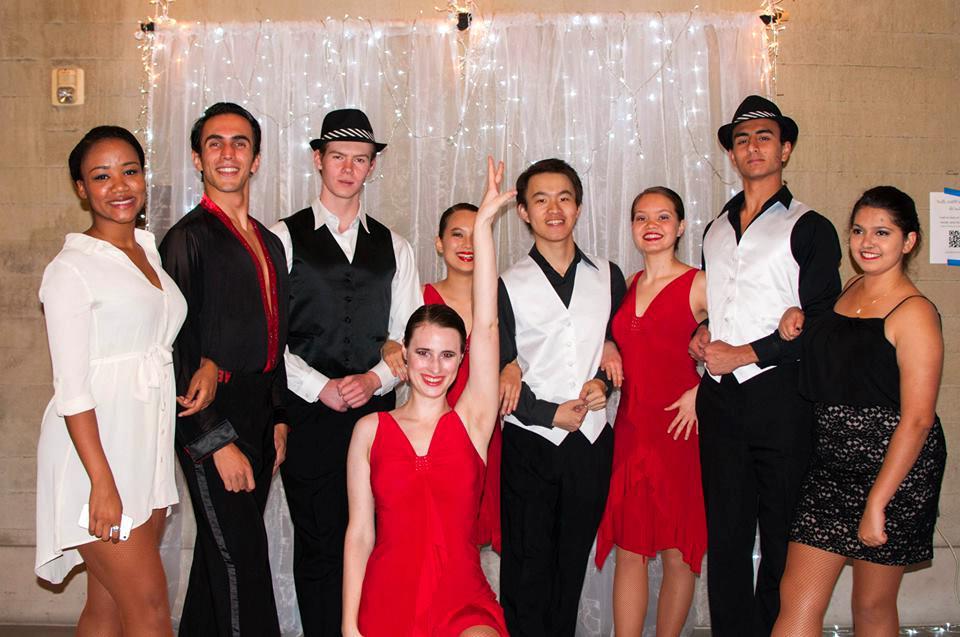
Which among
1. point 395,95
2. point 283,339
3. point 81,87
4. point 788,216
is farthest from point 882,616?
point 81,87

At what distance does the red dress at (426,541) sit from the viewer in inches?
87.0

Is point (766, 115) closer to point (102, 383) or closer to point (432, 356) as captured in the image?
point (432, 356)

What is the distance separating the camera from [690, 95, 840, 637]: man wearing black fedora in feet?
9.30

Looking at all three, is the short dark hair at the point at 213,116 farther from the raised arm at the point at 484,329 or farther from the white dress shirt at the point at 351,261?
the raised arm at the point at 484,329

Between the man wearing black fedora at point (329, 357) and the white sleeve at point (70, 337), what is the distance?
86 cm

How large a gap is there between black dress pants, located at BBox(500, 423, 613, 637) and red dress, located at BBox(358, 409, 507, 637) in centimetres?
55

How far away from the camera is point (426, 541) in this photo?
90.6 inches

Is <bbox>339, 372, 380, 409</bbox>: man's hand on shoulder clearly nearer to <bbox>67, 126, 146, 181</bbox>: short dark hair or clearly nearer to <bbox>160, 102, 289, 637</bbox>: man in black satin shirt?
<bbox>160, 102, 289, 637</bbox>: man in black satin shirt

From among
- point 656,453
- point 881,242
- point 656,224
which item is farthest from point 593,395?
point 881,242

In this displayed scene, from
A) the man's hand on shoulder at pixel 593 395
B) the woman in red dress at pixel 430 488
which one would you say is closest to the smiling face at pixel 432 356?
the woman in red dress at pixel 430 488

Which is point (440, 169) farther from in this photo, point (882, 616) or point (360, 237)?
point (882, 616)

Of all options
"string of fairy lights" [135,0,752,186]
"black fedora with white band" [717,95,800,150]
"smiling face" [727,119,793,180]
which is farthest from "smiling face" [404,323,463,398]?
"string of fairy lights" [135,0,752,186]

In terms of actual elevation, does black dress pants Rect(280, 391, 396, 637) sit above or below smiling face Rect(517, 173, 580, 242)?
below

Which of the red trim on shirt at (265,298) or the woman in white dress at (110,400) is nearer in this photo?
the woman in white dress at (110,400)
